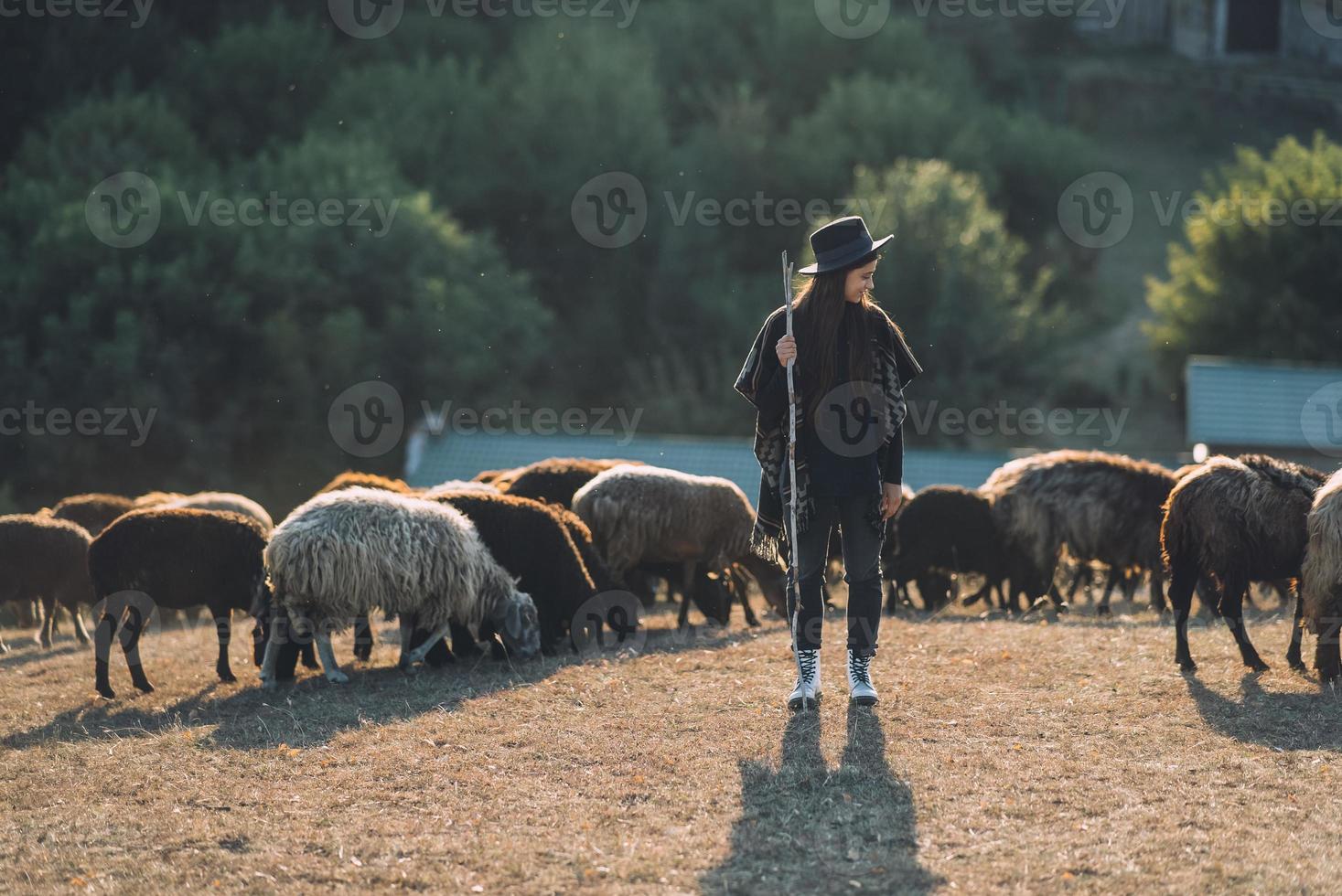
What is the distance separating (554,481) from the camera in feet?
46.8

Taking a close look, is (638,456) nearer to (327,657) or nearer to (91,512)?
(91,512)

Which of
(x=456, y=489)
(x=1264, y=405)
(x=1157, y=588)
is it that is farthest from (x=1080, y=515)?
(x=1264, y=405)

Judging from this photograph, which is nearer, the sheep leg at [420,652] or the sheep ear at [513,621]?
the sheep leg at [420,652]

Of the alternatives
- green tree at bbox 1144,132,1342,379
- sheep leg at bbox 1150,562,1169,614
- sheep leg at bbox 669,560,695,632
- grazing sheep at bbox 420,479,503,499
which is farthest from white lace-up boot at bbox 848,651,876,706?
green tree at bbox 1144,132,1342,379

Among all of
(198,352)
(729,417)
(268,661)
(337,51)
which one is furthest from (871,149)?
(268,661)

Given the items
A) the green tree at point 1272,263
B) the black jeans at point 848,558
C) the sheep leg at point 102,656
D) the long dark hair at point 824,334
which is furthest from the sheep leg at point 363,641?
the green tree at point 1272,263

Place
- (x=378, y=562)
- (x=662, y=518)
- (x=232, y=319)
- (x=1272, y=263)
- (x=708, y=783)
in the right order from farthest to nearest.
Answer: (x=1272, y=263) < (x=232, y=319) < (x=662, y=518) < (x=378, y=562) < (x=708, y=783)

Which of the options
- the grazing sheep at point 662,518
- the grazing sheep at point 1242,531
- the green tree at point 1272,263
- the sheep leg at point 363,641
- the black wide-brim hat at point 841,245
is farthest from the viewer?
the green tree at point 1272,263

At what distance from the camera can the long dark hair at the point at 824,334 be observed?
733 centimetres

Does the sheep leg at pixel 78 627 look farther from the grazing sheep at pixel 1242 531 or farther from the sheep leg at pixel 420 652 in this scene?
the grazing sheep at pixel 1242 531

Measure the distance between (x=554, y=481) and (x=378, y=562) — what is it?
441cm

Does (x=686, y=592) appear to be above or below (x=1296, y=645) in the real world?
below

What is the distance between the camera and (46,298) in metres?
35.2

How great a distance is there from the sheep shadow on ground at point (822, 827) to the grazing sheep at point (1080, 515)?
744 cm
